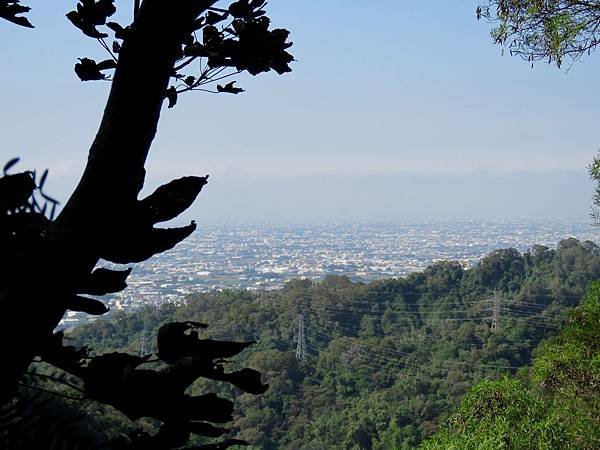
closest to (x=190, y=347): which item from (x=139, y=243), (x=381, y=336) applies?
(x=139, y=243)

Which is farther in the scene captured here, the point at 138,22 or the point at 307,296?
the point at 307,296

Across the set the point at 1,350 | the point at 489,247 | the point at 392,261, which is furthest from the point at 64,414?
the point at 489,247

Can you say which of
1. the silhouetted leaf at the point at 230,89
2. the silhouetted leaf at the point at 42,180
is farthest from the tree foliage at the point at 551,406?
the silhouetted leaf at the point at 42,180

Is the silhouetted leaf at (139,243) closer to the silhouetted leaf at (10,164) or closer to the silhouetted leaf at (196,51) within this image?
the silhouetted leaf at (10,164)

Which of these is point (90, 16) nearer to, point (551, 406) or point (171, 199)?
point (171, 199)

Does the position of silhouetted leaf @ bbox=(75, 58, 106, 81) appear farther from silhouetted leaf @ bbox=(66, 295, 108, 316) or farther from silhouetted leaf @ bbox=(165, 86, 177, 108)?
silhouetted leaf @ bbox=(66, 295, 108, 316)

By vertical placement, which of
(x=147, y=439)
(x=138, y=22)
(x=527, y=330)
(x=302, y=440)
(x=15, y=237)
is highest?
(x=138, y=22)

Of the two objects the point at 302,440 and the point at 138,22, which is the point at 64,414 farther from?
the point at 302,440
